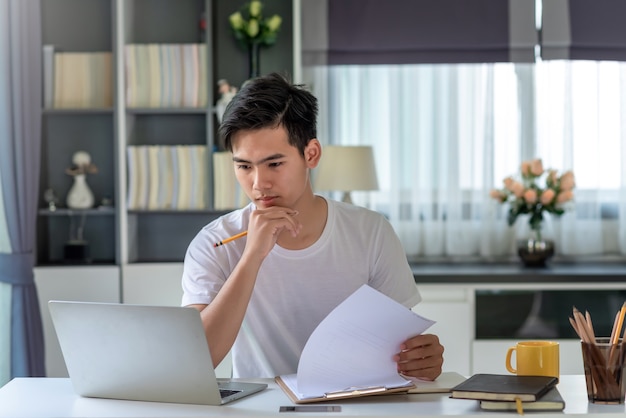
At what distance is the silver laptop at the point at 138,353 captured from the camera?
5.43 ft

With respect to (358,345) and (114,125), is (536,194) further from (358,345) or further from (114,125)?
(358,345)

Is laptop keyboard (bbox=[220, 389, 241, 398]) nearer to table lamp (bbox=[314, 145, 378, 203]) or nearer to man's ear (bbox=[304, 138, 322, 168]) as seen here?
man's ear (bbox=[304, 138, 322, 168])

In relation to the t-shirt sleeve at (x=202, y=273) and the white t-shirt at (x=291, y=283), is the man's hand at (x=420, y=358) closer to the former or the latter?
the white t-shirt at (x=291, y=283)

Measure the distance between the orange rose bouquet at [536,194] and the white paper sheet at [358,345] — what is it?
7.84ft

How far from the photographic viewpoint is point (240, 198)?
413 centimetres

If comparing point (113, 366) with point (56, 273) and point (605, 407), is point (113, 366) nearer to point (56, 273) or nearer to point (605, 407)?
point (605, 407)

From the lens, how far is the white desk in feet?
5.34

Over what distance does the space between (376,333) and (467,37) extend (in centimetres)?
278

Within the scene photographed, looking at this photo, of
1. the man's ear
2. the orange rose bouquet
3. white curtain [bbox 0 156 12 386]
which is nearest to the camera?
the man's ear

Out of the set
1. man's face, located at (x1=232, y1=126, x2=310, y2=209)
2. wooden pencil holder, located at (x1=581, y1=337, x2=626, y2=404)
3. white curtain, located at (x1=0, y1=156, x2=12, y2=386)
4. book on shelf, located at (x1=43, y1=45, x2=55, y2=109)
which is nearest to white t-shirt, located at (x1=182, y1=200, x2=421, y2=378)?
man's face, located at (x1=232, y1=126, x2=310, y2=209)

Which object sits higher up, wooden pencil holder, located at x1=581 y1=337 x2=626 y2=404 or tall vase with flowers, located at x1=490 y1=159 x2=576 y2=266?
tall vase with flowers, located at x1=490 y1=159 x2=576 y2=266

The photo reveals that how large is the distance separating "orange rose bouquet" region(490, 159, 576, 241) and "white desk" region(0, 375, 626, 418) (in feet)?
7.67

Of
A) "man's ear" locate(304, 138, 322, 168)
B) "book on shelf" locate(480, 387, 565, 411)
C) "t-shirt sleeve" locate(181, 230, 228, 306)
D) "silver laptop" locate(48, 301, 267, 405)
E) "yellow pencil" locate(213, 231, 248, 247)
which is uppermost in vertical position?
"man's ear" locate(304, 138, 322, 168)

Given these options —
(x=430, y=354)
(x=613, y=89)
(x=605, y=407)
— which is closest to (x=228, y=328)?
(x=430, y=354)
